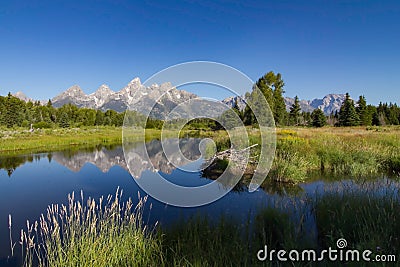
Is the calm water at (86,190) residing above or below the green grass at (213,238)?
below

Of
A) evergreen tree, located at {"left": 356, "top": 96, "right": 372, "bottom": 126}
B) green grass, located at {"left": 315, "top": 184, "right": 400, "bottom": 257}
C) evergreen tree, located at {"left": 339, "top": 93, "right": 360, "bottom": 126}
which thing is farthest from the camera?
evergreen tree, located at {"left": 356, "top": 96, "right": 372, "bottom": 126}

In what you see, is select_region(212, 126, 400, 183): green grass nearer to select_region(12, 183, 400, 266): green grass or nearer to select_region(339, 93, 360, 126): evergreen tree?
select_region(12, 183, 400, 266): green grass

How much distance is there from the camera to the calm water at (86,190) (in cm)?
631

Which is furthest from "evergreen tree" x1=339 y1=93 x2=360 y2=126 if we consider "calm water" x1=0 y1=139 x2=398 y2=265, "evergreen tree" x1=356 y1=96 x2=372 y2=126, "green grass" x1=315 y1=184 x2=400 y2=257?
"green grass" x1=315 y1=184 x2=400 y2=257

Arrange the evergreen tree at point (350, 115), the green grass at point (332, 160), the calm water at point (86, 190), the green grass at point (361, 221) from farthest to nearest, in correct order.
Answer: the evergreen tree at point (350, 115)
the green grass at point (332, 160)
the calm water at point (86, 190)
the green grass at point (361, 221)

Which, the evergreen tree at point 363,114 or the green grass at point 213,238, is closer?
the green grass at point 213,238

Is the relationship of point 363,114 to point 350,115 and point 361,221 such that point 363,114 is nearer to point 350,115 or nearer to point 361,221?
point 350,115

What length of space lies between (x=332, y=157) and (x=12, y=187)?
14.9m

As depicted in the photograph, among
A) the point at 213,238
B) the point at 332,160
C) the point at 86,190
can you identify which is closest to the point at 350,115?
the point at 332,160

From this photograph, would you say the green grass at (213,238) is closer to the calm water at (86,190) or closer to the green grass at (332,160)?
the calm water at (86,190)

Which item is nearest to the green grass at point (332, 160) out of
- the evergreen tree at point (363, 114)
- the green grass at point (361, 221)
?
the green grass at point (361, 221)

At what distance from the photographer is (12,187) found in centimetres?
1048

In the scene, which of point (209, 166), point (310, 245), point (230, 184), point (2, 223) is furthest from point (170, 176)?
point (310, 245)

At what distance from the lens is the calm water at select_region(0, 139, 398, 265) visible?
631 centimetres
